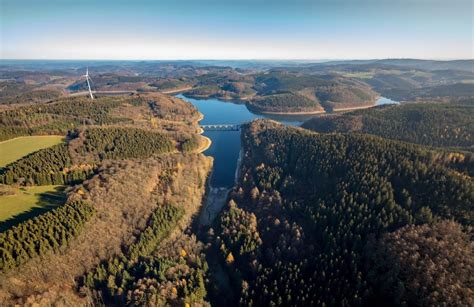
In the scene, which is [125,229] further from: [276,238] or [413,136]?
[413,136]

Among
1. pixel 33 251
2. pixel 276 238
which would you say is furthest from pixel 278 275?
pixel 33 251

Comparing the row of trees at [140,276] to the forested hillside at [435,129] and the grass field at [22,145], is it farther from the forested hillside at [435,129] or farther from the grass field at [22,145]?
the forested hillside at [435,129]

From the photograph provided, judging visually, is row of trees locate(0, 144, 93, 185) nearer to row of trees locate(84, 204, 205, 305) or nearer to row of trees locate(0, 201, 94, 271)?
row of trees locate(0, 201, 94, 271)

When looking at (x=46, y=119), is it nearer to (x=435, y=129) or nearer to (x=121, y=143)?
(x=121, y=143)

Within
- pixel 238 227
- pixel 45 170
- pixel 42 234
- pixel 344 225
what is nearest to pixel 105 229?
pixel 42 234

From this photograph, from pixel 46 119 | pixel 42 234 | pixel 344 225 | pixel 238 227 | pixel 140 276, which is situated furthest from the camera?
pixel 46 119

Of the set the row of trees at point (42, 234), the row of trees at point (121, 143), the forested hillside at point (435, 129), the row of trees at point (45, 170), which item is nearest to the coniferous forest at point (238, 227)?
the row of trees at point (42, 234)
